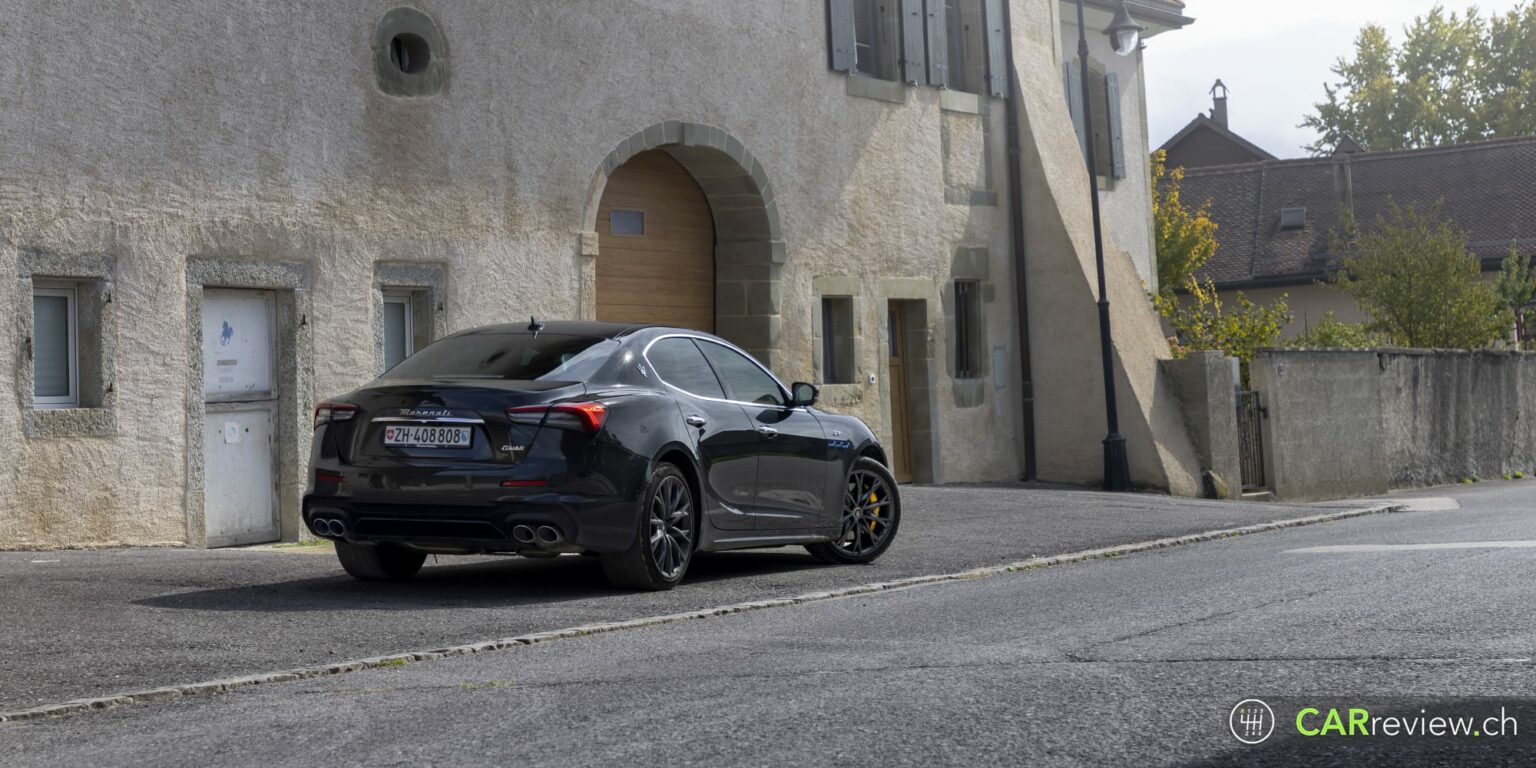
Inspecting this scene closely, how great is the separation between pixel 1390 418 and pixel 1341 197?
2689 centimetres

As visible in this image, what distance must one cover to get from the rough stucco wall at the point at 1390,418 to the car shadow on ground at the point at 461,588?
13.7 metres

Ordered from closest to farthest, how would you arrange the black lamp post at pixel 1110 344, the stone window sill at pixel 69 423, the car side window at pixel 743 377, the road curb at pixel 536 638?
the road curb at pixel 536 638 → the car side window at pixel 743 377 → the stone window sill at pixel 69 423 → the black lamp post at pixel 1110 344

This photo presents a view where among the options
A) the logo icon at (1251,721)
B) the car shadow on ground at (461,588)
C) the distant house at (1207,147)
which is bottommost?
the logo icon at (1251,721)

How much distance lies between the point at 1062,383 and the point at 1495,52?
56.4 meters

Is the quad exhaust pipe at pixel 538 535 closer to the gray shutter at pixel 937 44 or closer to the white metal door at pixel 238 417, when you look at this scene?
the white metal door at pixel 238 417

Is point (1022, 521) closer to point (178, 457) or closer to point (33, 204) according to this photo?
point (178, 457)

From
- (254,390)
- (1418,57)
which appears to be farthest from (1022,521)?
(1418,57)

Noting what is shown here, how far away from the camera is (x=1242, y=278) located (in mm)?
50094

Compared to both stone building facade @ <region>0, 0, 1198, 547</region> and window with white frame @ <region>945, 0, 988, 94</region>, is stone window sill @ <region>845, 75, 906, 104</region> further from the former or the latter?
window with white frame @ <region>945, 0, 988, 94</region>

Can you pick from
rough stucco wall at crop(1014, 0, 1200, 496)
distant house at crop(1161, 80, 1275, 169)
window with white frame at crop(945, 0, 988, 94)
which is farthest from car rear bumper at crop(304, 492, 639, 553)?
distant house at crop(1161, 80, 1275, 169)

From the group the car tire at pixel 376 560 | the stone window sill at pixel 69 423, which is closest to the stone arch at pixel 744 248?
the stone window sill at pixel 69 423

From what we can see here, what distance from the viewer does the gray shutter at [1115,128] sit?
27969mm

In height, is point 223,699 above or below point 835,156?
below

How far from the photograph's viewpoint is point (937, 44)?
2259 centimetres
